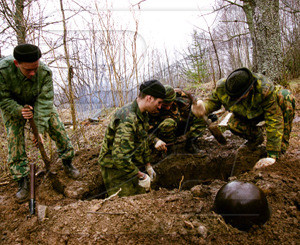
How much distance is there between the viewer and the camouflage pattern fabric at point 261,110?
2.55 metres

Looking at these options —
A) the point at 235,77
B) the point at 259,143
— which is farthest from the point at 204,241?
the point at 259,143

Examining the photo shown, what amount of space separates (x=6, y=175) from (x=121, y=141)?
7.73 ft

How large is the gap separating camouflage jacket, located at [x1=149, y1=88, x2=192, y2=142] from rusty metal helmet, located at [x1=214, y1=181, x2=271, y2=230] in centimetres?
227

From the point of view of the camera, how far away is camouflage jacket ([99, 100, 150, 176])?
7.79 feet

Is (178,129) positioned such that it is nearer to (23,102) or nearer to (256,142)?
(256,142)

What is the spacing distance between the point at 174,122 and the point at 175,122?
46 mm

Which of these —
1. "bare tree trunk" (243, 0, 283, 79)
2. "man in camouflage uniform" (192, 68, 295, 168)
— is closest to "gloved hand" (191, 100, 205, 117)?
"man in camouflage uniform" (192, 68, 295, 168)

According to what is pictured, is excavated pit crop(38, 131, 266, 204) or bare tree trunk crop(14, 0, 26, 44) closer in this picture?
excavated pit crop(38, 131, 266, 204)

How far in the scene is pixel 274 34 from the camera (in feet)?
17.7

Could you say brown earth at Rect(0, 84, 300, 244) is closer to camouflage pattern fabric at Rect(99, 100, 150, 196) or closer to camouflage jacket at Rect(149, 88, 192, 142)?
camouflage pattern fabric at Rect(99, 100, 150, 196)

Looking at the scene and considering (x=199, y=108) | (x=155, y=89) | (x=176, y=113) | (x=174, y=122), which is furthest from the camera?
(x=176, y=113)

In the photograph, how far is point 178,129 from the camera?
13.7ft

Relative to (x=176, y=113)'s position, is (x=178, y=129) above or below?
below

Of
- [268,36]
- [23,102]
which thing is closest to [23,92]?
[23,102]
